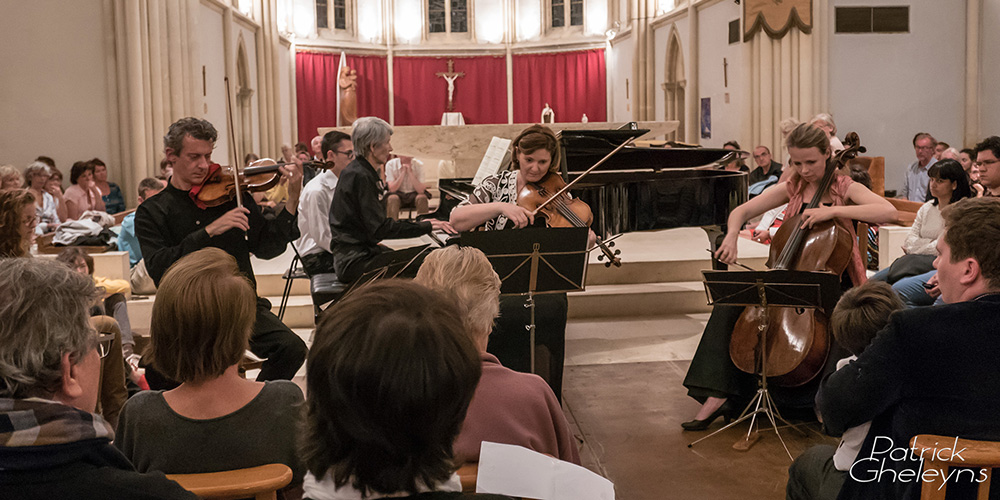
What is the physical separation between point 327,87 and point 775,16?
9515mm

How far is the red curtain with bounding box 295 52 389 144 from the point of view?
55.9 ft

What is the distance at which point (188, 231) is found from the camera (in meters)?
3.53

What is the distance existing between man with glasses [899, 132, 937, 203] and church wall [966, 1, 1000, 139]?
1157 mm

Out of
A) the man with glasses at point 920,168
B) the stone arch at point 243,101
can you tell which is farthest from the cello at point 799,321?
the stone arch at point 243,101

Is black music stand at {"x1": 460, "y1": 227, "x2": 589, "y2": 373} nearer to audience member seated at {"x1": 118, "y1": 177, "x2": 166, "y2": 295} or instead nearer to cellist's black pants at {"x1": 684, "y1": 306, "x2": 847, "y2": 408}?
cellist's black pants at {"x1": 684, "y1": 306, "x2": 847, "y2": 408}

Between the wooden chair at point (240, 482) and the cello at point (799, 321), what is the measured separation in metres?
2.35

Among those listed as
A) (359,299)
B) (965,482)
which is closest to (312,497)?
(359,299)

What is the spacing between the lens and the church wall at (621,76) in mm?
16734

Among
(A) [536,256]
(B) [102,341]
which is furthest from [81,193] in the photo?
(B) [102,341]

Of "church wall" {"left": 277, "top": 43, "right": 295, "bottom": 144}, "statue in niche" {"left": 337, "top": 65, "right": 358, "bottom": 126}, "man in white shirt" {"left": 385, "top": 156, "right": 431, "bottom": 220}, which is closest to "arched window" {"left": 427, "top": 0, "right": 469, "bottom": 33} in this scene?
"statue in niche" {"left": 337, "top": 65, "right": 358, "bottom": 126}

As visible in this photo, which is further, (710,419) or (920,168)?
(920,168)

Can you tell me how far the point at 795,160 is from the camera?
150 inches

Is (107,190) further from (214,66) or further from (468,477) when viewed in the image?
(468,477)

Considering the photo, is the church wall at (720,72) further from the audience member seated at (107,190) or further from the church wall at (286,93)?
the audience member seated at (107,190)
